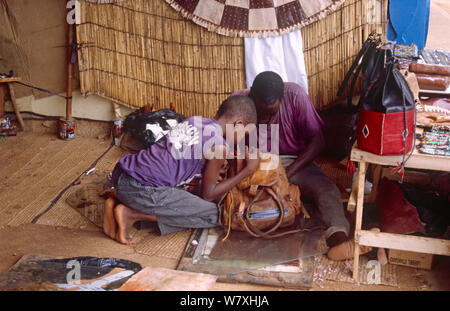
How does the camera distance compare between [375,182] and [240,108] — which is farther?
[375,182]

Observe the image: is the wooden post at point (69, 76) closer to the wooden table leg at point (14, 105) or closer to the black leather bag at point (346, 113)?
the wooden table leg at point (14, 105)

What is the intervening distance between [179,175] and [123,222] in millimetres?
505

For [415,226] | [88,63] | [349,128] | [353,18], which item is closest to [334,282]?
[415,226]

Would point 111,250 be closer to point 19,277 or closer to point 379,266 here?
point 19,277

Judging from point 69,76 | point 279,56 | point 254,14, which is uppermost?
point 254,14

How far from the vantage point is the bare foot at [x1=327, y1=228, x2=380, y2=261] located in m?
3.09

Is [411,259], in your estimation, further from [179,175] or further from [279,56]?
[279,56]

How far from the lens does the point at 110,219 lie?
3.46m

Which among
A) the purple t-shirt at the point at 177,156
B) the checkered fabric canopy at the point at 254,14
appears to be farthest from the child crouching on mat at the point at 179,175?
the checkered fabric canopy at the point at 254,14

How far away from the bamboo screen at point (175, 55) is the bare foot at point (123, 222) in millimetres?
1700

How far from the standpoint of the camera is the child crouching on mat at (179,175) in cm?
320

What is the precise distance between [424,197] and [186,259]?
5.40ft

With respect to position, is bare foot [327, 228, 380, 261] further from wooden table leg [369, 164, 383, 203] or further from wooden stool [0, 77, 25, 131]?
wooden stool [0, 77, 25, 131]

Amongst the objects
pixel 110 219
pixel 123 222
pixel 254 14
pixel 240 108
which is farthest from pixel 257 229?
pixel 254 14
